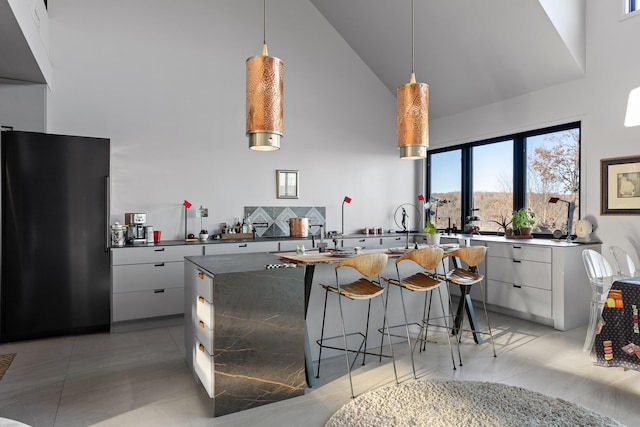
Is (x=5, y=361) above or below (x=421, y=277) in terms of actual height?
below

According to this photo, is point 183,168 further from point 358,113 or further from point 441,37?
point 441,37

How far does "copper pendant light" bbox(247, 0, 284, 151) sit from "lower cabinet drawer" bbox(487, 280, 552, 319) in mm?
3561

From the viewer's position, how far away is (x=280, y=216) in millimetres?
5730

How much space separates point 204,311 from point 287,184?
3.38 meters

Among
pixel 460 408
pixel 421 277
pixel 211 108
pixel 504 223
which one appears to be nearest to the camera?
pixel 460 408

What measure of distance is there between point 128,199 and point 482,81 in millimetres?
4810

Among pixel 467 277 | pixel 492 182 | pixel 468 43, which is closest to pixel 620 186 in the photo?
pixel 492 182

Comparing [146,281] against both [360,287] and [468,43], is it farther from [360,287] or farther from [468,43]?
[468,43]

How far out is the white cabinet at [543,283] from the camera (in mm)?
4125

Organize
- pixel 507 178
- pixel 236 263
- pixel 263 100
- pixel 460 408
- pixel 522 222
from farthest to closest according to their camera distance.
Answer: pixel 507 178
pixel 522 222
pixel 236 263
pixel 460 408
pixel 263 100

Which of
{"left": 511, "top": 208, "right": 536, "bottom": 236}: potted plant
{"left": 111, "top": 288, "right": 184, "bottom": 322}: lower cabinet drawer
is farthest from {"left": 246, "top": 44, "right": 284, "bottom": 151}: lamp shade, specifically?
{"left": 511, "top": 208, "right": 536, "bottom": 236}: potted plant

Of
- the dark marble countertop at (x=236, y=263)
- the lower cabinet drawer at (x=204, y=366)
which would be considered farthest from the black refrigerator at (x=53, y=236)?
the lower cabinet drawer at (x=204, y=366)

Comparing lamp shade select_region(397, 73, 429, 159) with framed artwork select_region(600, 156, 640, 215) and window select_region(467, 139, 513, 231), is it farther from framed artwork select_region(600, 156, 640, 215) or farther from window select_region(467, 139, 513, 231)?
window select_region(467, 139, 513, 231)

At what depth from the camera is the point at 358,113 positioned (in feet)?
21.3
